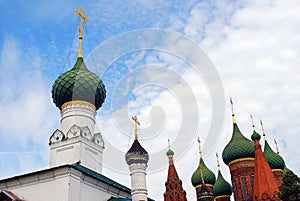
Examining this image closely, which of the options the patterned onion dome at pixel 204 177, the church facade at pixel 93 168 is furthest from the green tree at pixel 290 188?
the patterned onion dome at pixel 204 177

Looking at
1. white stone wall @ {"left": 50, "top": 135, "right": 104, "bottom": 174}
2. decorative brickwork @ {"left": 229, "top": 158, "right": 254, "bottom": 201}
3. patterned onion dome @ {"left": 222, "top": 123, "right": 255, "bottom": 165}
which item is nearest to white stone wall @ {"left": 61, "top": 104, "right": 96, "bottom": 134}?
white stone wall @ {"left": 50, "top": 135, "right": 104, "bottom": 174}

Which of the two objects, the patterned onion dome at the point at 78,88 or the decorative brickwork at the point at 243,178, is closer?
the patterned onion dome at the point at 78,88

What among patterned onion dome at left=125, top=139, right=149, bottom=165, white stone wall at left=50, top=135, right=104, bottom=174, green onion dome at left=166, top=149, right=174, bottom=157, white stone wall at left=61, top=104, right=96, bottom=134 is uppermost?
green onion dome at left=166, top=149, right=174, bottom=157

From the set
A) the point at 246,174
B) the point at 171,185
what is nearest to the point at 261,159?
the point at 246,174

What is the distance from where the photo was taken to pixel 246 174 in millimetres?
28109

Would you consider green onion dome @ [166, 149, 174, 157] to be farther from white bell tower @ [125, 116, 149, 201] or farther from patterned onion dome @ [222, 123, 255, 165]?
white bell tower @ [125, 116, 149, 201]

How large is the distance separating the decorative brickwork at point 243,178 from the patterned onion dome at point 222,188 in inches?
70.9

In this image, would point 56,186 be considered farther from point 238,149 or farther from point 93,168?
point 238,149

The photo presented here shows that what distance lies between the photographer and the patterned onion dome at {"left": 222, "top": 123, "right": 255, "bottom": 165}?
93.5 ft

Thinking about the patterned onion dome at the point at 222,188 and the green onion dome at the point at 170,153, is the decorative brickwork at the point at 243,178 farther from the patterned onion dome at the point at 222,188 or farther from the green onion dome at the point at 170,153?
the green onion dome at the point at 170,153

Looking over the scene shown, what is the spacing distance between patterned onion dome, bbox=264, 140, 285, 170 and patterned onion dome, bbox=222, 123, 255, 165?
5.08 ft

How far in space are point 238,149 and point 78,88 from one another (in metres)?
12.6

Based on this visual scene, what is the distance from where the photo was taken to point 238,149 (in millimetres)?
28688

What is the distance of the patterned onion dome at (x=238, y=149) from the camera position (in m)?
28.5
